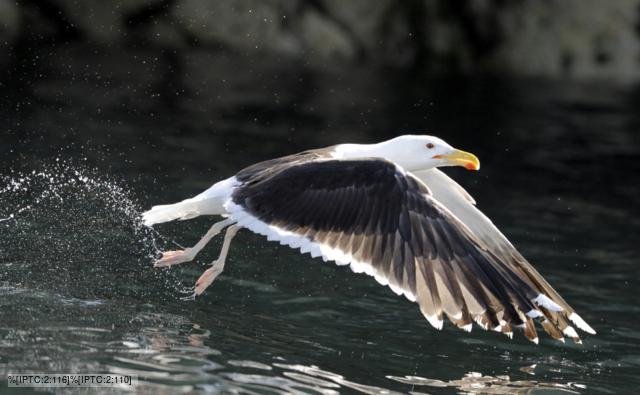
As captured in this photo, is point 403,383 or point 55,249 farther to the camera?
point 55,249

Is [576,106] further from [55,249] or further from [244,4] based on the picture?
[55,249]

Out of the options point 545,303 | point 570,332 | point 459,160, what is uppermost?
point 459,160

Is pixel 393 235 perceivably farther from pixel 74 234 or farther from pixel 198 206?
pixel 74 234

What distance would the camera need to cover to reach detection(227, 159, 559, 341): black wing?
612 centimetres

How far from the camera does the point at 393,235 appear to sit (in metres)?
6.31

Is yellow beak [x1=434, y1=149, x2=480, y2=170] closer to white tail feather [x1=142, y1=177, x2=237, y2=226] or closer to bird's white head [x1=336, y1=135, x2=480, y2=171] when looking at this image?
bird's white head [x1=336, y1=135, x2=480, y2=171]

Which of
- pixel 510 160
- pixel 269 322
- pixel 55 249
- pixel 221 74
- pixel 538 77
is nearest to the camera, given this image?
pixel 269 322

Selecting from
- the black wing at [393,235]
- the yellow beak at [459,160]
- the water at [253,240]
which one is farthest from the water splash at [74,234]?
the yellow beak at [459,160]

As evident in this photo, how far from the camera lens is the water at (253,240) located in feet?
20.5

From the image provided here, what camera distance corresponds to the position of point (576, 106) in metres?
17.7

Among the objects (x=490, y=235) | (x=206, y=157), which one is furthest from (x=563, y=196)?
(x=490, y=235)

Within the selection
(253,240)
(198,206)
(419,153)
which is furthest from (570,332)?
(253,240)

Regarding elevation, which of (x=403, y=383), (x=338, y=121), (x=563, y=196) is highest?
(x=338, y=121)

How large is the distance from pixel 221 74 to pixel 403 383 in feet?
38.5
